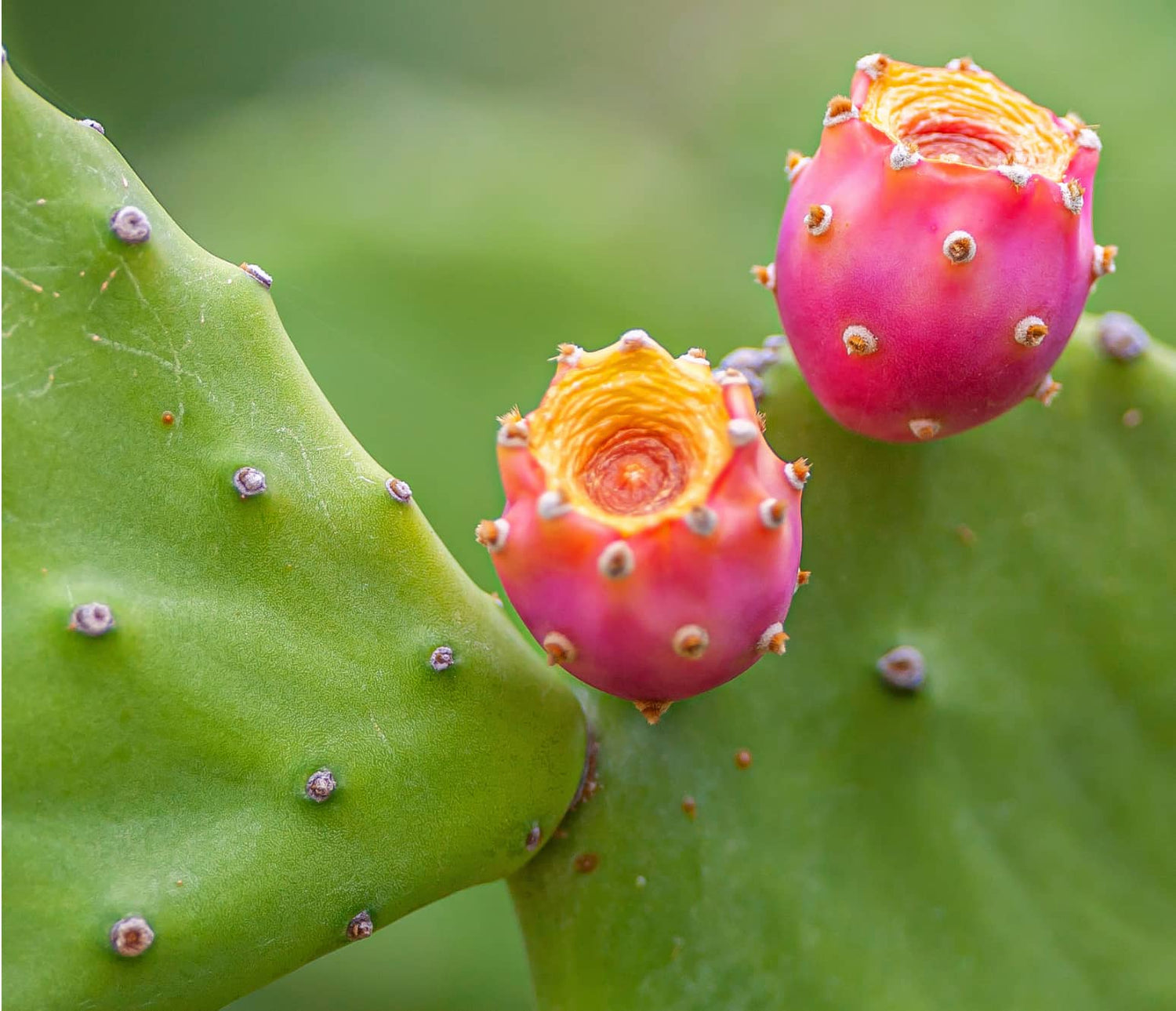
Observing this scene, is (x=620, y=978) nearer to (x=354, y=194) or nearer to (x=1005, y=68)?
(x=354, y=194)

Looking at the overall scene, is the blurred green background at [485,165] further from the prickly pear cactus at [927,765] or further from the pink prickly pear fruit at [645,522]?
the pink prickly pear fruit at [645,522]

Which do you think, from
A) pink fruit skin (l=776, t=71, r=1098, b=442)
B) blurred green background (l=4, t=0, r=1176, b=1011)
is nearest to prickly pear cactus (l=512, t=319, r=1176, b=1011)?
pink fruit skin (l=776, t=71, r=1098, b=442)

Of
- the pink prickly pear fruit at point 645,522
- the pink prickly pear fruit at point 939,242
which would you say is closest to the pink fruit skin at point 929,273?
the pink prickly pear fruit at point 939,242

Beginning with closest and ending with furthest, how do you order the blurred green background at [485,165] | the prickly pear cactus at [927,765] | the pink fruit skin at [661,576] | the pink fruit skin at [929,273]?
the pink fruit skin at [661,576] → the pink fruit skin at [929,273] → the prickly pear cactus at [927,765] → the blurred green background at [485,165]

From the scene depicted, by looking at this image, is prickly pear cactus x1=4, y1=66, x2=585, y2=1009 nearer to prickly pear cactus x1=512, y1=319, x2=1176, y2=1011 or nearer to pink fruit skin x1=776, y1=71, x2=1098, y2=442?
prickly pear cactus x1=512, y1=319, x2=1176, y2=1011

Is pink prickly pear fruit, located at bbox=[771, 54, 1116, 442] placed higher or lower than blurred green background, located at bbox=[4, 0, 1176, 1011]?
lower

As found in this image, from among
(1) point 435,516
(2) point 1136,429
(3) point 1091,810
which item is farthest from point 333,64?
(3) point 1091,810

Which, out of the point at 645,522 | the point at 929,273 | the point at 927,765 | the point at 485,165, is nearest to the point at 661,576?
the point at 645,522
